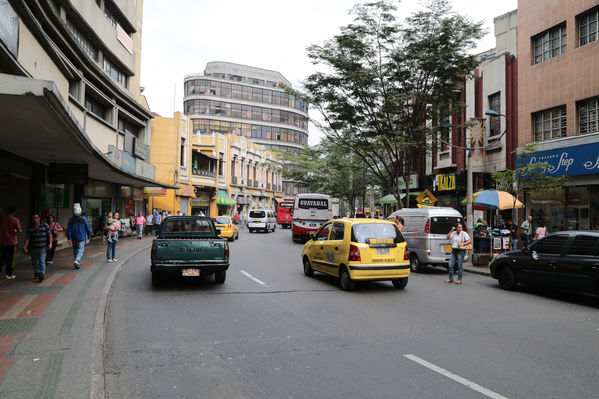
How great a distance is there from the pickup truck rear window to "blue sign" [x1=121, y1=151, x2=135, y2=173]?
47.6ft

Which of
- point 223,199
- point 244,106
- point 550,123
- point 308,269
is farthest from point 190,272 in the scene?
point 244,106

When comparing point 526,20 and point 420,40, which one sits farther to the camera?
point 526,20

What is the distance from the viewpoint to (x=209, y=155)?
151 ft

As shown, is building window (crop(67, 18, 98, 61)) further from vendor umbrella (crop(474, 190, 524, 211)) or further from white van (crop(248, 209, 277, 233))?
white van (crop(248, 209, 277, 233))

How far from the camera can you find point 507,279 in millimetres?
10922

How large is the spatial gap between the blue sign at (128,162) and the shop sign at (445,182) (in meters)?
19.2

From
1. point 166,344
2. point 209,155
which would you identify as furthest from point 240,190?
point 166,344

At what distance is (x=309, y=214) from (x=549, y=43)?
1535 centimetres

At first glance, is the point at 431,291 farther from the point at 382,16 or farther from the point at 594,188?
the point at 382,16

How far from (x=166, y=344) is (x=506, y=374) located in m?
4.21

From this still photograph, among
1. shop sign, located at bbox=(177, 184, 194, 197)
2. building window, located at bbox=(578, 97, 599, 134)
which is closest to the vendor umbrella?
building window, located at bbox=(578, 97, 599, 134)

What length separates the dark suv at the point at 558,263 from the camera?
8.91 metres

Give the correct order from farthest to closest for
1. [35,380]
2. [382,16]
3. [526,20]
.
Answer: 1. [526,20]
2. [382,16]
3. [35,380]

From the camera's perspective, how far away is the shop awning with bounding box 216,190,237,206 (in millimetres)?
48669
